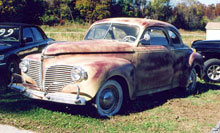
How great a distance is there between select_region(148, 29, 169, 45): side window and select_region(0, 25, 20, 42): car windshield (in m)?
4.13

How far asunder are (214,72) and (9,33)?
21.7 feet

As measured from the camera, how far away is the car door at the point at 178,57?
6867 millimetres

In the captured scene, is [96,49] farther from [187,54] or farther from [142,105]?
[187,54]

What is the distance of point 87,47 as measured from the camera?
5.25 meters

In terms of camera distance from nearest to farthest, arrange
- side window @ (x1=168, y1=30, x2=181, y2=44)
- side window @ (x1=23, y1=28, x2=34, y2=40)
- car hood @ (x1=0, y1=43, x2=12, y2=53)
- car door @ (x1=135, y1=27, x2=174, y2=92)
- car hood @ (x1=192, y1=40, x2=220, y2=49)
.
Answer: car door @ (x1=135, y1=27, x2=174, y2=92) < side window @ (x1=168, y1=30, x2=181, y2=44) < car hood @ (x1=0, y1=43, x2=12, y2=53) < side window @ (x1=23, y1=28, x2=34, y2=40) < car hood @ (x1=192, y1=40, x2=220, y2=49)

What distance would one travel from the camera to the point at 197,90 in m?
8.09

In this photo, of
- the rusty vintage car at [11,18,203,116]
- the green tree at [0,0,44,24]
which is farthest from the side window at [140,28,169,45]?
the green tree at [0,0,44,24]

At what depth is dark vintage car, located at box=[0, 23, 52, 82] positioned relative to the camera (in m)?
7.77

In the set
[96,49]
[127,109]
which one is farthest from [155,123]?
[96,49]

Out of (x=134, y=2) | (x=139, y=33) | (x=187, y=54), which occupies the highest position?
(x=134, y=2)

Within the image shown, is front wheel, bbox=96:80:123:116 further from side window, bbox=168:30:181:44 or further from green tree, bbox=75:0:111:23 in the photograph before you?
green tree, bbox=75:0:111:23

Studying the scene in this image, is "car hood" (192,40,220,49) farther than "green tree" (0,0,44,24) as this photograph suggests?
No

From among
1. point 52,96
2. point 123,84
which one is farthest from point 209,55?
point 52,96

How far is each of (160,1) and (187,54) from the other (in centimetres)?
5633
